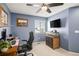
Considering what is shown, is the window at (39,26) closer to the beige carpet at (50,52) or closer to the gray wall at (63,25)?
the gray wall at (63,25)

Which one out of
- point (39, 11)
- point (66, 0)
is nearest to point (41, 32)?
point (39, 11)

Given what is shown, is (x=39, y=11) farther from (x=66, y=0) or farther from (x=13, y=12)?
(x=66, y=0)

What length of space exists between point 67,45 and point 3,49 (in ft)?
5.93

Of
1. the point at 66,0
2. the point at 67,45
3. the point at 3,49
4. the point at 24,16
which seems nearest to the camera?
the point at 66,0

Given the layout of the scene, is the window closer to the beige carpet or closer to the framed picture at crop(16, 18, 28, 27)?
the framed picture at crop(16, 18, 28, 27)

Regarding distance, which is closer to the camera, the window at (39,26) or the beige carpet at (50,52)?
the beige carpet at (50,52)

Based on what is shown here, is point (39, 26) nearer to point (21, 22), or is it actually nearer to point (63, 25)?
point (21, 22)

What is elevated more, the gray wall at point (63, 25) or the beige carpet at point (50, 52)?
the gray wall at point (63, 25)

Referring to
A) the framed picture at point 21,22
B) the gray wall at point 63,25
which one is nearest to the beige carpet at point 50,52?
the gray wall at point 63,25

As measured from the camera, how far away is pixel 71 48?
8.56 ft

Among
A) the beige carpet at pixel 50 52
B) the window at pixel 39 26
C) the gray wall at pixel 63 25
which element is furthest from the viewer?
the gray wall at pixel 63 25

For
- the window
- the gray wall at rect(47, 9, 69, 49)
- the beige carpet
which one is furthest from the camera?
the gray wall at rect(47, 9, 69, 49)

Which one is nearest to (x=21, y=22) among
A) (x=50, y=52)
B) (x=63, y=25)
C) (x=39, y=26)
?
(x=39, y=26)

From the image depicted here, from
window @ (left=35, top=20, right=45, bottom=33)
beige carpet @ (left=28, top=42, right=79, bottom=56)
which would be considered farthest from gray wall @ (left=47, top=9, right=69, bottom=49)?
beige carpet @ (left=28, top=42, right=79, bottom=56)
